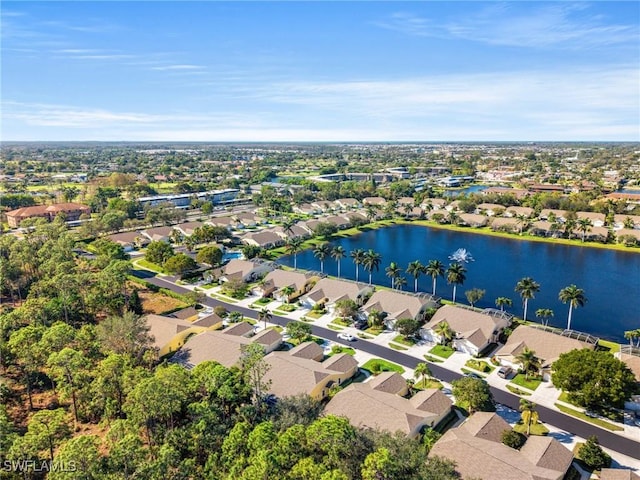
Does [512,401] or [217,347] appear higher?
[217,347]

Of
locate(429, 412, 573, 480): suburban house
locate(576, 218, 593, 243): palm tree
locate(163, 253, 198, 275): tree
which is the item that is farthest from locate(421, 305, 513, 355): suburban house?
locate(576, 218, 593, 243): palm tree

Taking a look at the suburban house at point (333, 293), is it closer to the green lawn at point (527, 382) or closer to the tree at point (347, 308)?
the tree at point (347, 308)

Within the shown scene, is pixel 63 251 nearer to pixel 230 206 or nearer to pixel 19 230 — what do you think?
pixel 19 230

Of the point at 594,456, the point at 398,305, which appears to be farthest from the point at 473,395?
the point at 398,305

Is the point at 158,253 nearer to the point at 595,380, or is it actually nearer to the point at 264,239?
the point at 264,239

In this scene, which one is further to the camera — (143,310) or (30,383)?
(143,310)

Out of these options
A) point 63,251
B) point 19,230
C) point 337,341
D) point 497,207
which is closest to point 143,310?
point 63,251

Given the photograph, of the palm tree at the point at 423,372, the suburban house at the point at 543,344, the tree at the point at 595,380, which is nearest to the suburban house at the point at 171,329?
the palm tree at the point at 423,372
